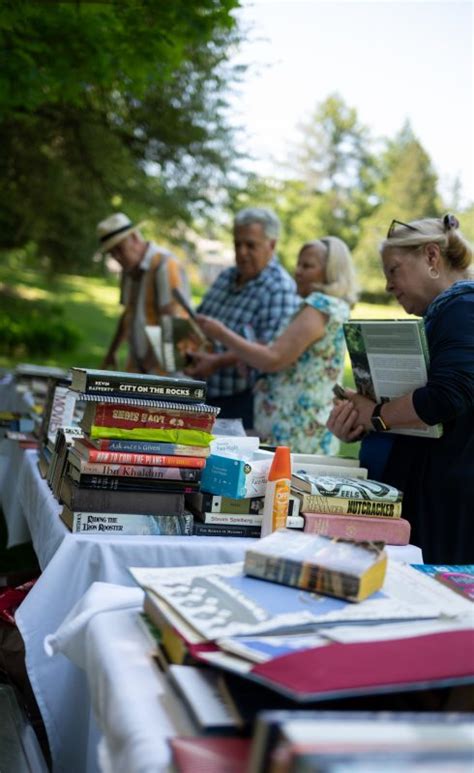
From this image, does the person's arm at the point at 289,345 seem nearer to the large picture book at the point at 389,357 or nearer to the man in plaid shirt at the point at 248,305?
the man in plaid shirt at the point at 248,305

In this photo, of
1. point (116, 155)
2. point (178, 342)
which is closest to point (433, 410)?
point (178, 342)

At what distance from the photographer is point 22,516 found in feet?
9.93

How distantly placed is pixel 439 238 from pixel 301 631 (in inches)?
65.8

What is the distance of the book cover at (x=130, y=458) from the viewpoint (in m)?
1.94

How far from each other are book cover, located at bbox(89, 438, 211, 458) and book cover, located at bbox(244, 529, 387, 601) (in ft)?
1.99

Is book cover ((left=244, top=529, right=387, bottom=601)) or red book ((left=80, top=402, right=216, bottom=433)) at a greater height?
red book ((left=80, top=402, right=216, bottom=433))

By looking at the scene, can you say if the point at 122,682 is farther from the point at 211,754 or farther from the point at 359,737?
the point at 359,737

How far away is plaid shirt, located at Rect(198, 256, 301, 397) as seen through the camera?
13.1 feet

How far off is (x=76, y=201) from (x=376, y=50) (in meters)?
16.3

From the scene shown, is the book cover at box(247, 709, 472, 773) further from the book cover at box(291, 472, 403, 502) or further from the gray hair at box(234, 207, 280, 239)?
the gray hair at box(234, 207, 280, 239)

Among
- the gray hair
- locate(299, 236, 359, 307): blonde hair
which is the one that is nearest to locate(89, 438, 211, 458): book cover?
locate(299, 236, 359, 307): blonde hair

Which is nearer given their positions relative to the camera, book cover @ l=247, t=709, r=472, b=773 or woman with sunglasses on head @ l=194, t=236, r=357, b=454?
book cover @ l=247, t=709, r=472, b=773

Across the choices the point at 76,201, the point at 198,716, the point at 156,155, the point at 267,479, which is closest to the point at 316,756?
the point at 198,716

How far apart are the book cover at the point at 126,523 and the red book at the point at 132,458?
0.43ft
